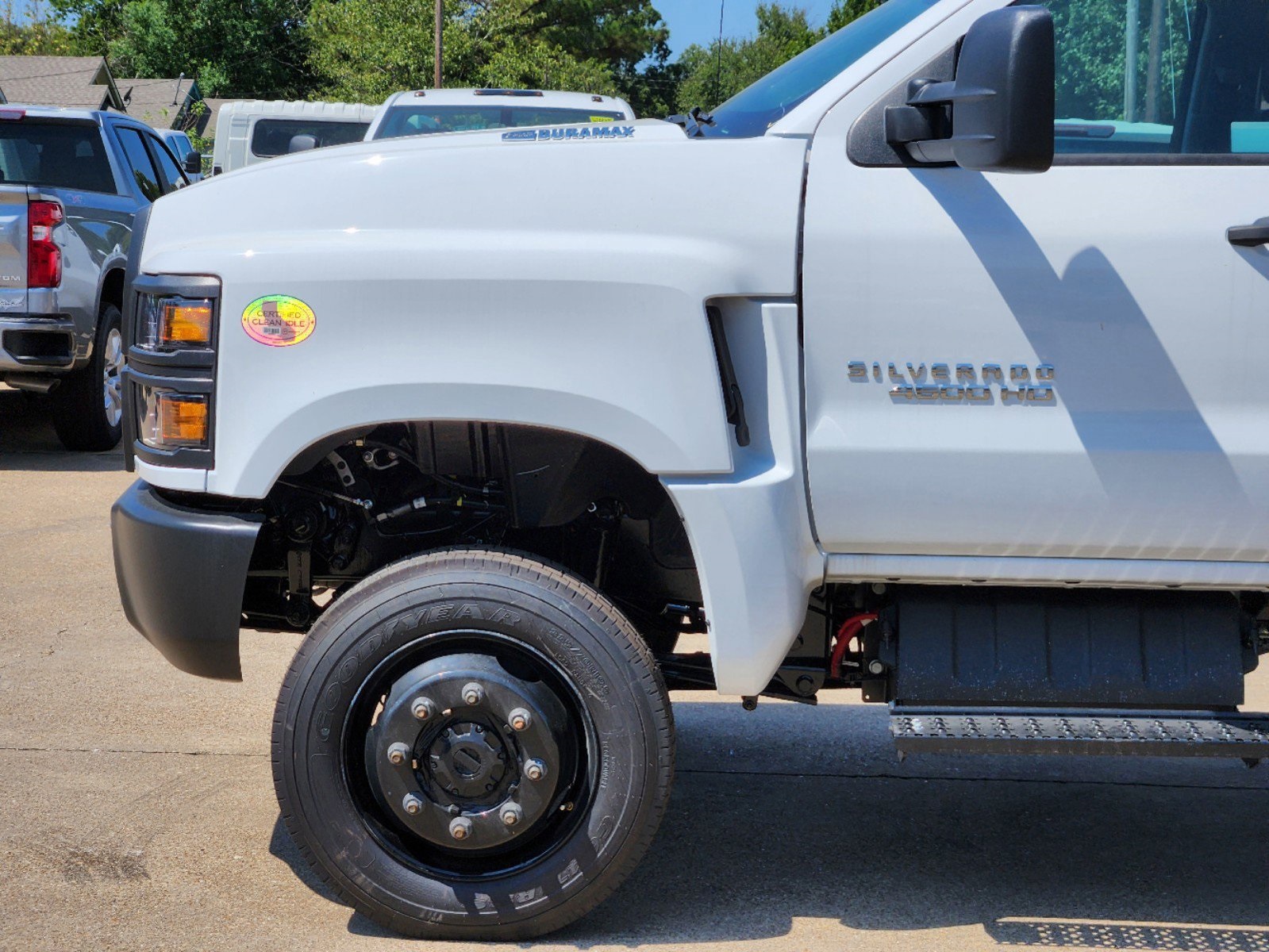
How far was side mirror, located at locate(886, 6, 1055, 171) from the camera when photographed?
2473 millimetres

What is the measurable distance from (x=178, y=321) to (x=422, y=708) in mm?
955

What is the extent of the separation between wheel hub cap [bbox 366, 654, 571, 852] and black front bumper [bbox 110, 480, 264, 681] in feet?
1.32

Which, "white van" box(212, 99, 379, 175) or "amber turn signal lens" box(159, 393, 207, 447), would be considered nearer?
"amber turn signal lens" box(159, 393, 207, 447)

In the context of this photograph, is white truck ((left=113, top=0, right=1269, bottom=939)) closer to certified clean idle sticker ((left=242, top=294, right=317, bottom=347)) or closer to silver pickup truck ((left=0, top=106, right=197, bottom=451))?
certified clean idle sticker ((left=242, top=294, right=317, bottom=347))

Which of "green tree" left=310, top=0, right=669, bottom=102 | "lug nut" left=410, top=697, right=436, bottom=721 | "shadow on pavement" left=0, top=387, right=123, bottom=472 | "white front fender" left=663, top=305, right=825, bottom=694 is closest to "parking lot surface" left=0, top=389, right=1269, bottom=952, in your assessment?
"lug nut" left=410, top=697, right=436, bottom=721

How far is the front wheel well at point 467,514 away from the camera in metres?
3.09

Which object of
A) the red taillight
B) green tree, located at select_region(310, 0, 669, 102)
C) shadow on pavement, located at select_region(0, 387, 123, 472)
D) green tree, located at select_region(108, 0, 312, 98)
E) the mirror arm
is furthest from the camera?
green tree, located at select_region(108, 0, 312, 98)

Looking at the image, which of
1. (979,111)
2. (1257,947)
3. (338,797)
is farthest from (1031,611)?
(338,797)

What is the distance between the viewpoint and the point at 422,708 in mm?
2930

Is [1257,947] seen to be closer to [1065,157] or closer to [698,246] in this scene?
[1065,157]

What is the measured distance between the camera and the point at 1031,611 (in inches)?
119

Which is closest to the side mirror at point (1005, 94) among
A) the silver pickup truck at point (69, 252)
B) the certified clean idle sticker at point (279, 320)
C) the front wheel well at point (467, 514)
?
the front wheel well at point (467, 514)

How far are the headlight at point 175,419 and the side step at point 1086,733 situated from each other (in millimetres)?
1568

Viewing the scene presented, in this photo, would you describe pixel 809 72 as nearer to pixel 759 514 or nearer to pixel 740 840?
pixel 759 514
